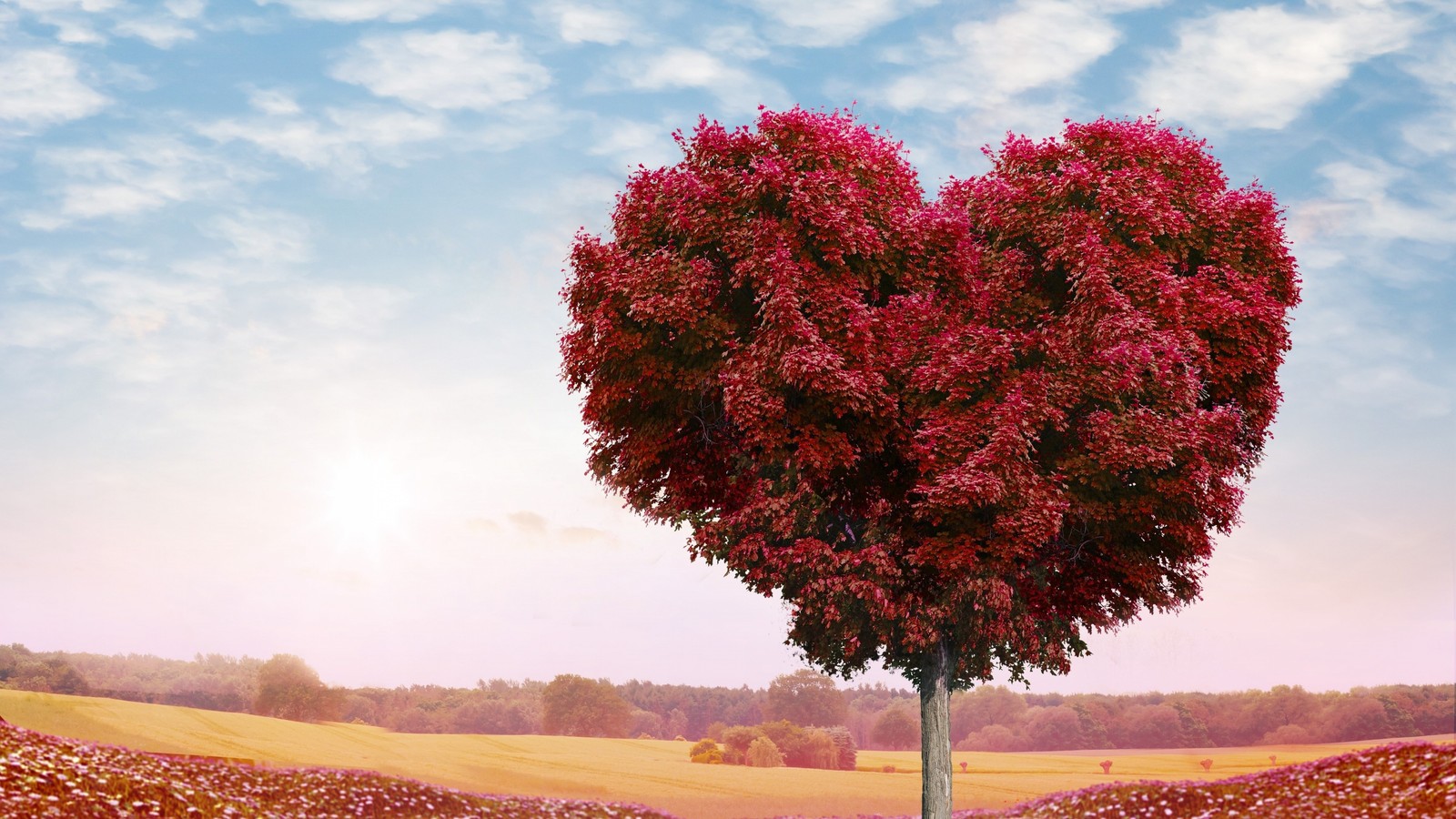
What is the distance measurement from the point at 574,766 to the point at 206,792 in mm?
20069

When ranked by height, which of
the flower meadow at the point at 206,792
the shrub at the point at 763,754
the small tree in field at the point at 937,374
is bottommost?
the shrub at the point at 763,754

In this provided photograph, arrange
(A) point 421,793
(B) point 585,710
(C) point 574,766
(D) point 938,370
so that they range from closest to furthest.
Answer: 1. (D) point 938,370
2. (A) point 421,793
3. (C) point 574,766
4. (B) point 585,710

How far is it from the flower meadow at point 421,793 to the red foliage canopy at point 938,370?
5084 millimetres

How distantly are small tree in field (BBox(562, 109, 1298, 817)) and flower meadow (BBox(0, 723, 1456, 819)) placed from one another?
16.9 ft

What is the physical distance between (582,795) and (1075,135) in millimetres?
22132

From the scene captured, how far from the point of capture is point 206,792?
758 inches

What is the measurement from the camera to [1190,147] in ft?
69.4

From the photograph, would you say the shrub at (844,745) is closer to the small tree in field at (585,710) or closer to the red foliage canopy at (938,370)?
the small tree in field at (585,710)

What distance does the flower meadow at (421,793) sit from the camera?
1725cm

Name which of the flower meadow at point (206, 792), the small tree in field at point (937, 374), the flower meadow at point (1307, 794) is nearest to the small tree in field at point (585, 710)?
the flower meadow at point (206, 792)

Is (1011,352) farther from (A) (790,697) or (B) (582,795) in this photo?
(A) (790,697)

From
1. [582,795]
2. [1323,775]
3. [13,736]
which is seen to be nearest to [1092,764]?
[1323,775]

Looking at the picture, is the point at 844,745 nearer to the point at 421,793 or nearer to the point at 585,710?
the point at 585,710

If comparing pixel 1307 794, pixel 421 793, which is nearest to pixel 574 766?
pixel 421 793
